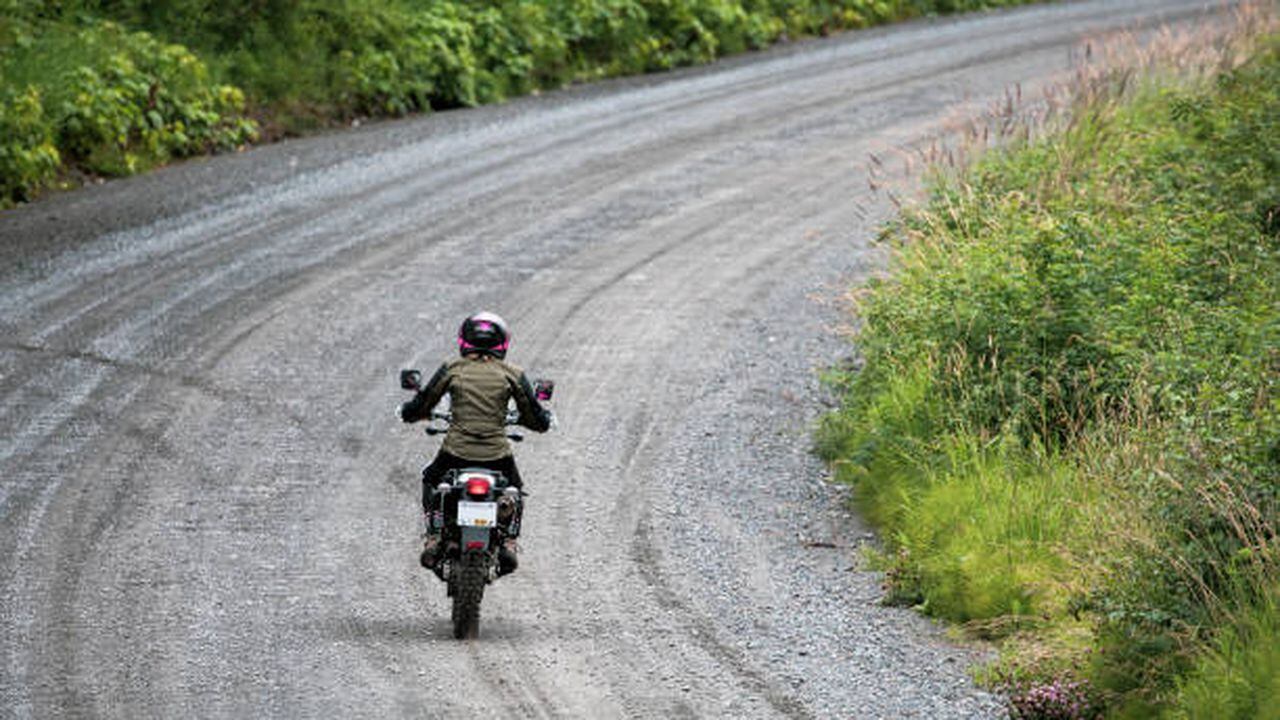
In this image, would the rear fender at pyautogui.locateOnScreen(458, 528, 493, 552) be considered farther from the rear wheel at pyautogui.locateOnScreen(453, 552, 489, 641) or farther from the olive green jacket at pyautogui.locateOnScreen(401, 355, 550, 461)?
the olive green jacket at pyautogui.locateOnScreen(401, 355, 550, 461)

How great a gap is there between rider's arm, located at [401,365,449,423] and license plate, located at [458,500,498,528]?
836mm

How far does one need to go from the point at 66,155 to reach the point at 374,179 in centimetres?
355

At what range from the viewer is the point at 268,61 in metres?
23.4

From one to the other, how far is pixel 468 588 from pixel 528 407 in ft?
3.99

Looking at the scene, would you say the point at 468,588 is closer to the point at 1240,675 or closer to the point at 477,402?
the point at 477,402

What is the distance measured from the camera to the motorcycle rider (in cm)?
1046

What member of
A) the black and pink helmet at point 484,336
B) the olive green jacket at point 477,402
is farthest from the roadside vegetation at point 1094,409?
the black and pink helmet at point 484,336

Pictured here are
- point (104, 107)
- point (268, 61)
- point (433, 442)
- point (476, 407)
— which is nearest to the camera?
point (476, 407)

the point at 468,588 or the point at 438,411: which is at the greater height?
the point at 438,411

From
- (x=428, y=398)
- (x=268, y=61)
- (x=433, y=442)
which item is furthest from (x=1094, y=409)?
(x=268, y=61)

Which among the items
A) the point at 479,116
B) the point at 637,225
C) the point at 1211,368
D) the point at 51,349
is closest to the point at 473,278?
the point at 637,225

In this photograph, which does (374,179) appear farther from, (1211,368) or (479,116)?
(1211,368)

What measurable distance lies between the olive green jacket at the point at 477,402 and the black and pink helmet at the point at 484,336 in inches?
2.6

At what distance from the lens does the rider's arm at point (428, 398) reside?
1052 cm
